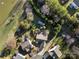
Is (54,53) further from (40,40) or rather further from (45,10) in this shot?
(45,10)

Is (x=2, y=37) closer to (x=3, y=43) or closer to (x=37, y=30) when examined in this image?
(x=3, y=43)

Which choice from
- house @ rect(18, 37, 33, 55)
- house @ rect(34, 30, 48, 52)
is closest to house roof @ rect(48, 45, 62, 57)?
house @ rect(34, 30, 48, 52)

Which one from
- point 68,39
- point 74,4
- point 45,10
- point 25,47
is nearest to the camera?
point 25,47

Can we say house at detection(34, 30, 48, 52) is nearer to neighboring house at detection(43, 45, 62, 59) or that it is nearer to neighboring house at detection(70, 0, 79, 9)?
neighboring house at detection(43, 45, 62, 59)

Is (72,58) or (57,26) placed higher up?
(57,26)

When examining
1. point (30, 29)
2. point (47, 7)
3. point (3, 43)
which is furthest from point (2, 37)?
point (47, 7)

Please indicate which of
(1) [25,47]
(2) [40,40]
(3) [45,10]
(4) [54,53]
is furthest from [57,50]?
(3) [45,10]

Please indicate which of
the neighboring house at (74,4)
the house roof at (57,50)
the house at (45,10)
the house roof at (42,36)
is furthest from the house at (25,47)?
the neighboring house at (74,4)
